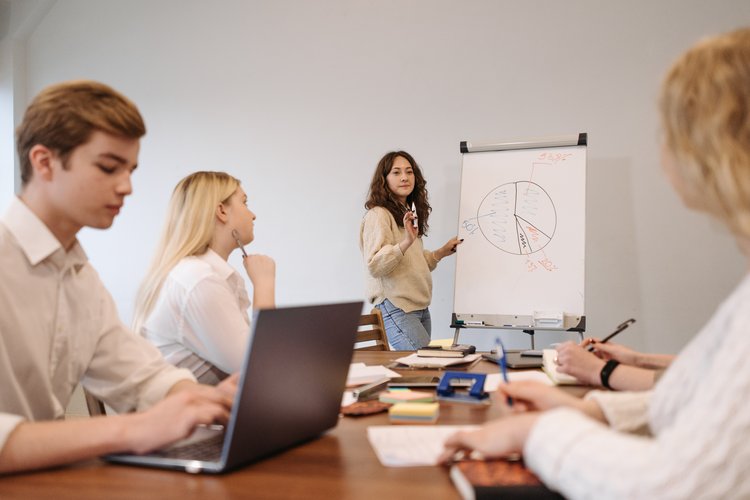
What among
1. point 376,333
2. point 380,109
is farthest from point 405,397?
point 380,109

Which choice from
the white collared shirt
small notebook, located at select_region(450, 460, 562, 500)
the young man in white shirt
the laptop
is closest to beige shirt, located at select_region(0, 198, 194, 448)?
the young man in white shirt

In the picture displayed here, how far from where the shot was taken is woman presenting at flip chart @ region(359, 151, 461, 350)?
330cm

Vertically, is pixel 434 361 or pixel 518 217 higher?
pixel 518 217

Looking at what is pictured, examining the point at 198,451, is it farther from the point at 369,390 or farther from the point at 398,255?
the point at 398,255

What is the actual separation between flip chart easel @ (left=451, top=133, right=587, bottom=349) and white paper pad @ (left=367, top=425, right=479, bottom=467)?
220cm

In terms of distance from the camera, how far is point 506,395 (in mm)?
1084

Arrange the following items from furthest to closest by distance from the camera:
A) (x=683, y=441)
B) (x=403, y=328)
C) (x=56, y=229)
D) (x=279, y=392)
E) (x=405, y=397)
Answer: (x=403, y=328)
(x=405, y=397)
(x=56, y=229)
(x=279, y=392)
(x=683, y=441)

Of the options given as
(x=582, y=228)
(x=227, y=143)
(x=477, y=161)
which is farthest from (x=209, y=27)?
(x=582, y=228)

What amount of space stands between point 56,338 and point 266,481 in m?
0.49

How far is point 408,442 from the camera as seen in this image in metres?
1.05

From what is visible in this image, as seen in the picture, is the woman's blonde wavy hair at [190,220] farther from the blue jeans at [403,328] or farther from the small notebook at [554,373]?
the blue jeans at [403,328]

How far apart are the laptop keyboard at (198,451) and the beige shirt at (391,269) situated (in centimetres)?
226

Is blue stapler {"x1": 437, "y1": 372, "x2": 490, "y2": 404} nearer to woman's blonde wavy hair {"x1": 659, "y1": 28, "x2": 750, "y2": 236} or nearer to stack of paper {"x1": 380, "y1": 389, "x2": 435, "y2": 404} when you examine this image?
stack of paper {"x1": 380, "y1": 389, "x2": 435, "y2": 404}

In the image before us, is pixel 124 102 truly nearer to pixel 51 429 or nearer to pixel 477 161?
pixel 51 429
